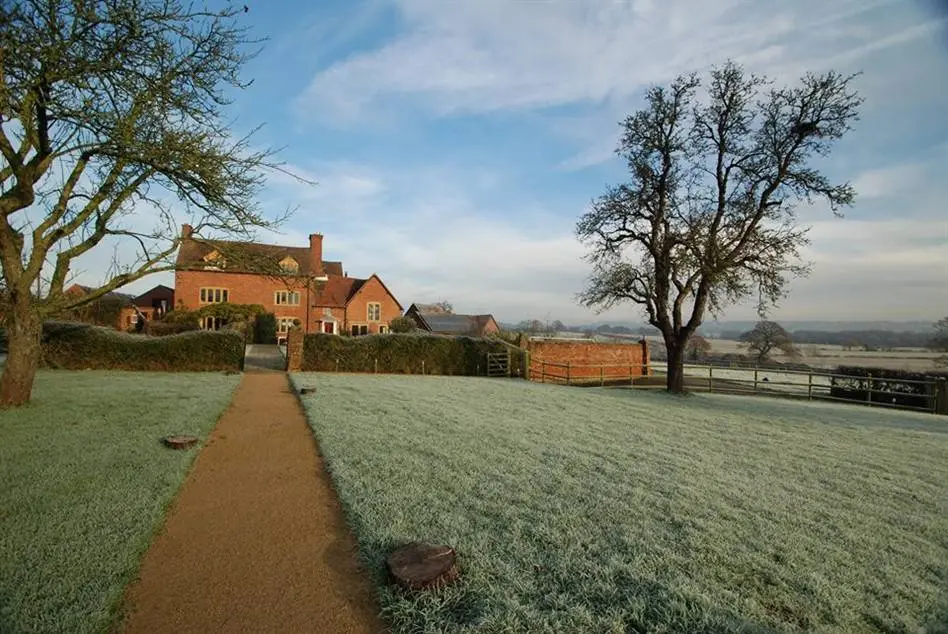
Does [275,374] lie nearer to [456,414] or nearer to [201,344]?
[201,344]

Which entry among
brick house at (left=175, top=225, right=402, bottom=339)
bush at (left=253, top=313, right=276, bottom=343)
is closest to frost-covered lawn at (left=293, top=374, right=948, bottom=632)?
brick house at (left=175, top=225, right=402, bottom=339)

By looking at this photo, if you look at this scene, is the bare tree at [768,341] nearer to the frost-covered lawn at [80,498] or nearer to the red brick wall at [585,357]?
the red brick wall at [585,357]

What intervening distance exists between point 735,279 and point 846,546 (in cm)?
1377

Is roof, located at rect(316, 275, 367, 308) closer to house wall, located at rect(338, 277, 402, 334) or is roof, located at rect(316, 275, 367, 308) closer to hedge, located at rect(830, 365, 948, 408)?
house wall, located at rect(338, 277, 402, 334)

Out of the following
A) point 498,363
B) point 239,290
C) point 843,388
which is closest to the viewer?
point 843,388

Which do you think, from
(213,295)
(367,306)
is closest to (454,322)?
(367,306)

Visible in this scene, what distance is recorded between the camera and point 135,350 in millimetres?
17719

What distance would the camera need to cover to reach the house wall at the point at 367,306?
42406 millimetres

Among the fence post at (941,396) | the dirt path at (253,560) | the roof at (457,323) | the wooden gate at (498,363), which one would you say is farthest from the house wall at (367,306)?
the dirt path at (253,560)

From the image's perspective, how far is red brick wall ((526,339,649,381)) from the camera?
25781 millimetres

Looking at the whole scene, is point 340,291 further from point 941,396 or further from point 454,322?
point 941,396

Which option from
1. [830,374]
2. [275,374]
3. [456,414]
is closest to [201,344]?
[275,374]

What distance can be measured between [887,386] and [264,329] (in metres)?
37.4

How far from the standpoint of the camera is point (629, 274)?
17.5 metres
